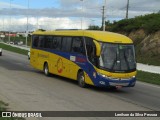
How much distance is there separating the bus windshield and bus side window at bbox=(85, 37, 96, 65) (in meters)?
0.44

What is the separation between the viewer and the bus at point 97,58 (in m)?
17.2

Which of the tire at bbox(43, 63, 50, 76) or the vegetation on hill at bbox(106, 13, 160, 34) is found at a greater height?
the vegetation on hill at bbox(106, 13, 160, 34)

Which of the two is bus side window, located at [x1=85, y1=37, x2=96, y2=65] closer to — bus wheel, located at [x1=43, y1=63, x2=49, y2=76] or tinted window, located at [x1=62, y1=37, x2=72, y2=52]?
tinted window, located at [x1=62, y1=37, x2=72, y2=52]

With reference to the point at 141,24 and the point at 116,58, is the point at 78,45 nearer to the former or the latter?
the point at 116,58

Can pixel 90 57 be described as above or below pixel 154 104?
above

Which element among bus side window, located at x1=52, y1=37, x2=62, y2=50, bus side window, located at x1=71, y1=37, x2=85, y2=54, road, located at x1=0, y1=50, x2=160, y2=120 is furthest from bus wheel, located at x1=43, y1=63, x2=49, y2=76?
road, located at x1=0, y1=50, x2=160, y2=120

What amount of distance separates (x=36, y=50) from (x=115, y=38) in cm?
904

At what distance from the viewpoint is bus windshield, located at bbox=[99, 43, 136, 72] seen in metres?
17.2

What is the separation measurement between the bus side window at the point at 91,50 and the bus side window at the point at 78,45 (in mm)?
519

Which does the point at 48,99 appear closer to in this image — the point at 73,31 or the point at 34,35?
the point at 73,31

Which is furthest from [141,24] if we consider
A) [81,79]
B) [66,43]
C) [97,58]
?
[97,58]

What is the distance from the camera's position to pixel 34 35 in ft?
86.9

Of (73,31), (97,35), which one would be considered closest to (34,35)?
(73,31)

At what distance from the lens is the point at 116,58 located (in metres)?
17.3
